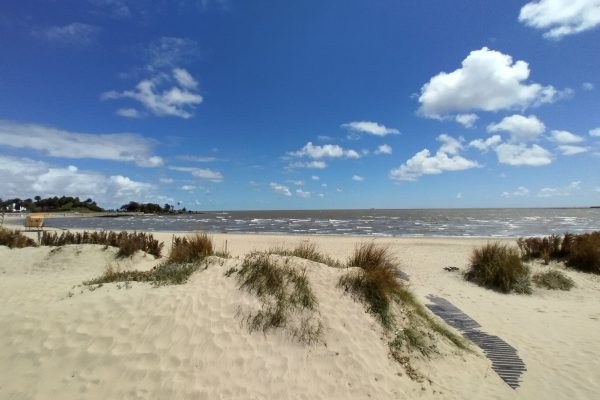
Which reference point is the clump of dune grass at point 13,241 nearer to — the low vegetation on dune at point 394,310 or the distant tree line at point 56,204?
the low vegetation on dune at point 394,310

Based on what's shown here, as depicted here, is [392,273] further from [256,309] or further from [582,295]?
[582,295]

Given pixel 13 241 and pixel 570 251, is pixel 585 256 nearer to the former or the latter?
pixel 570 251

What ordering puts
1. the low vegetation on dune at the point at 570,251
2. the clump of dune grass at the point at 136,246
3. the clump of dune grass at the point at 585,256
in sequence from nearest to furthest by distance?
the clump of dune grass at the point at 585,256 < the low vegetation on dune at the point at 570,251 < the clump of dune grass at the point at 136,246

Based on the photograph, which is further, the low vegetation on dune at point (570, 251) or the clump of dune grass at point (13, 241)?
the clump of dune grass at point (13, 241)

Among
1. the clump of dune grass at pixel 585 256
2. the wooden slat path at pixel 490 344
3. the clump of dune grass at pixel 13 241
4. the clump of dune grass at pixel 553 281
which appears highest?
the clump of dune grass at pixel 13 241

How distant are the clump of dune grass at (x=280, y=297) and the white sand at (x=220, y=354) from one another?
0.17 metres

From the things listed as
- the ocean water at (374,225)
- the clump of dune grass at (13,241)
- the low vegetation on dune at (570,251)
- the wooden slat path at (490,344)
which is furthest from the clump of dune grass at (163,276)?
the ocean water at (374,225)

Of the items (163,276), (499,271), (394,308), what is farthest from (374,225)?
(163,276)

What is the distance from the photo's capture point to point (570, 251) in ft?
44.4

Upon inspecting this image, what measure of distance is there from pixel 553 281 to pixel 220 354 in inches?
420

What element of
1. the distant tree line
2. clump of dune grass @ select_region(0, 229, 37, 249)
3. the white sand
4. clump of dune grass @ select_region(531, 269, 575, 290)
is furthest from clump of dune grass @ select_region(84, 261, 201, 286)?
the distant tree line

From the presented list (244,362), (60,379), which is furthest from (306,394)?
(60,379)

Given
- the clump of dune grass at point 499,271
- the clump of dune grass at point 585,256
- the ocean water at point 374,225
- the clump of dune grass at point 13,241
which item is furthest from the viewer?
the ocean water at point 374,225

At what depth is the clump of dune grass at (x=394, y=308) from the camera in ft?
20.2
